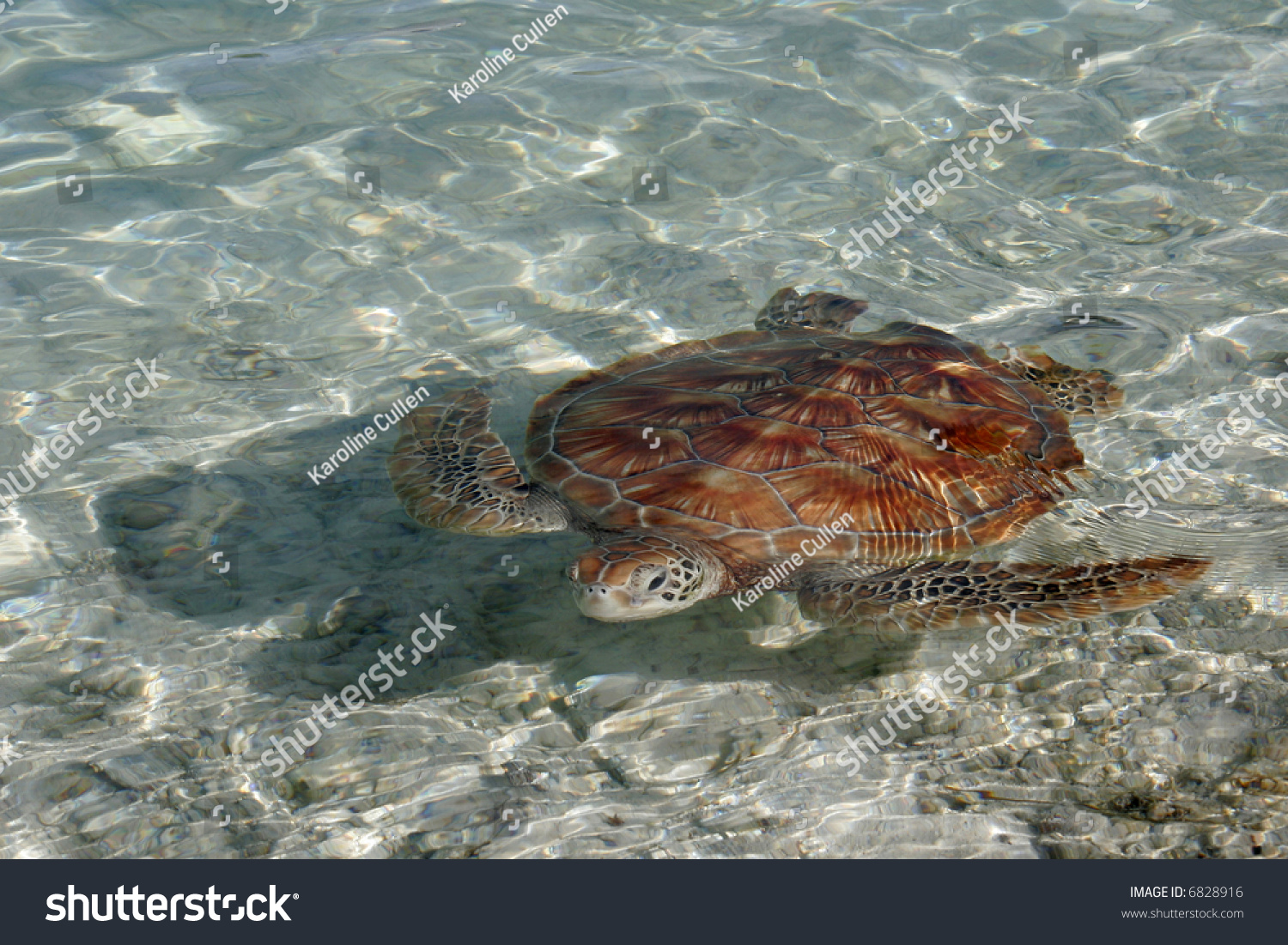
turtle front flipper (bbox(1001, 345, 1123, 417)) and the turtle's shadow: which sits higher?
turtle front flipper (bbox(1001, 345, 1123, 417))

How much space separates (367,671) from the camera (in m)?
3.73

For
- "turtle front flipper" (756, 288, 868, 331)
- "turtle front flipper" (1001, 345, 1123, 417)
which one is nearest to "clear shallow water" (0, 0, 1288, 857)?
"turtle front flipper" (1001, 345, 1123, 417)

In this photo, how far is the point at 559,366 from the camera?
5.43 meters

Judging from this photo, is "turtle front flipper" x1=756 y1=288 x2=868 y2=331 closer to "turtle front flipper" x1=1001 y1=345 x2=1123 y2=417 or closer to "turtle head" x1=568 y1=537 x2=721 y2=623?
"turtle front flipper" x1=1001 y1=345 x2=1123 y2=417

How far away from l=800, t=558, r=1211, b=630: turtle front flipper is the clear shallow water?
23cm

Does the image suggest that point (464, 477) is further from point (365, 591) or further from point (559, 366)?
point (559, 366)

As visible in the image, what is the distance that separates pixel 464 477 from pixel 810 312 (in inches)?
90.6

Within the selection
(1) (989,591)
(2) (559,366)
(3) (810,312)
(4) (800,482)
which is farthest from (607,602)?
(3) (810,312)

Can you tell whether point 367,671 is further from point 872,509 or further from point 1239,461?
point 1239,461

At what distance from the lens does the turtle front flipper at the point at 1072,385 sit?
480 centimetres

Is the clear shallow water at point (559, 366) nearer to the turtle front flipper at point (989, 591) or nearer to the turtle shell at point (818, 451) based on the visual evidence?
the turtle front flipper at point (989, 591)

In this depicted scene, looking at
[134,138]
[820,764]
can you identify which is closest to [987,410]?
[820,764]

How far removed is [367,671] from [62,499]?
1929mm

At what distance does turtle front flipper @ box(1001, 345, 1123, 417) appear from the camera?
4.80 metres
